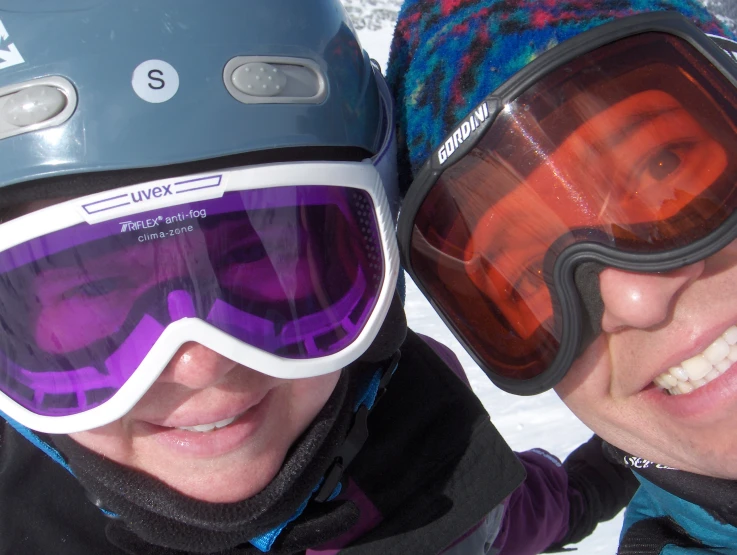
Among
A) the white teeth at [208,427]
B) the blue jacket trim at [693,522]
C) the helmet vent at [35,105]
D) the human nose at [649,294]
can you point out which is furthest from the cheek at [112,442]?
the blue jacket trim at [693,522]

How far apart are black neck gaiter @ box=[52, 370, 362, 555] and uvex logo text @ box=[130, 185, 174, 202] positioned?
0.65 m

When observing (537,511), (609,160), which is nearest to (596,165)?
(609,160)

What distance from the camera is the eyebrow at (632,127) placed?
1178mm

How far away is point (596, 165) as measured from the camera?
1.21 metres

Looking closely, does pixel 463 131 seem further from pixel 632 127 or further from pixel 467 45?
pixel 632 127

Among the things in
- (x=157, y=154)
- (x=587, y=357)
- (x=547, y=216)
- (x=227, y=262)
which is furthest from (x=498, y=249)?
(x=157, y=154)

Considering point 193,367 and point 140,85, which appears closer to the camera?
point 140,85

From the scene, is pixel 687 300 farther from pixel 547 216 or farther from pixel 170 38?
pixel 170 38

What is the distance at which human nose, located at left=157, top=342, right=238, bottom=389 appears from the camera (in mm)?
1236

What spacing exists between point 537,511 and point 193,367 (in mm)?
1576

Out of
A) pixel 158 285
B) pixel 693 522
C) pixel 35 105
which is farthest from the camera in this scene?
pixel 693 522

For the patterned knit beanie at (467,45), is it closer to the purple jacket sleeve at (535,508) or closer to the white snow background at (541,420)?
the purple jacket sleeve at (535,508)

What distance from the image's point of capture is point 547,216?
1.28 metres

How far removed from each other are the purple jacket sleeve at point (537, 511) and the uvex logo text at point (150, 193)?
159cm
